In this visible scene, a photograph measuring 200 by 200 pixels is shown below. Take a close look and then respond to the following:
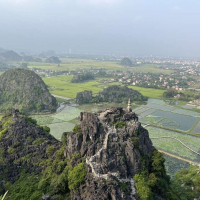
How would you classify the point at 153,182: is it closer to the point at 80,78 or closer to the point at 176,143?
the point at 176,143

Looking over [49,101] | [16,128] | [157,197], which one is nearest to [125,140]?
[157,197]

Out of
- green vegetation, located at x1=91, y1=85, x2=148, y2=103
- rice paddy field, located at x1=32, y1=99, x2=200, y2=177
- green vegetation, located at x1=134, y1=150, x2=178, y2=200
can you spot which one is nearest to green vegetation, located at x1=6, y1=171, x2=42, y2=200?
green vegetation, located at x1=134, y1=150, x2=178, y2=200

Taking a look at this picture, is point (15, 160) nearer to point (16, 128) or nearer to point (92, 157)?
point (16, 128)

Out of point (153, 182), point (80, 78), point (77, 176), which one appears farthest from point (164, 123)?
point (80, 78)

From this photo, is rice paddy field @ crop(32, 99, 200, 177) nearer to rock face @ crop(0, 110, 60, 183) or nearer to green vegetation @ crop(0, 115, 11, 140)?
green vegetation @ crop(0, 115, 11, 140)

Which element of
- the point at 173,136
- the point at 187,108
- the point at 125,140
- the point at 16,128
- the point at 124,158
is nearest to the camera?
the point at 124,158

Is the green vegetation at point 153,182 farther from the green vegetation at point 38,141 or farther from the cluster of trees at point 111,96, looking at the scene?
the cluster of trees at point 111,96

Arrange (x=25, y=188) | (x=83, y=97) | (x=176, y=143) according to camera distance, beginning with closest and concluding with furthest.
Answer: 1. (x=25, y=188)
2. (x=176, y=143)
3. (x=83, y=97)

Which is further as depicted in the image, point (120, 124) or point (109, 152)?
point (120, 124)
